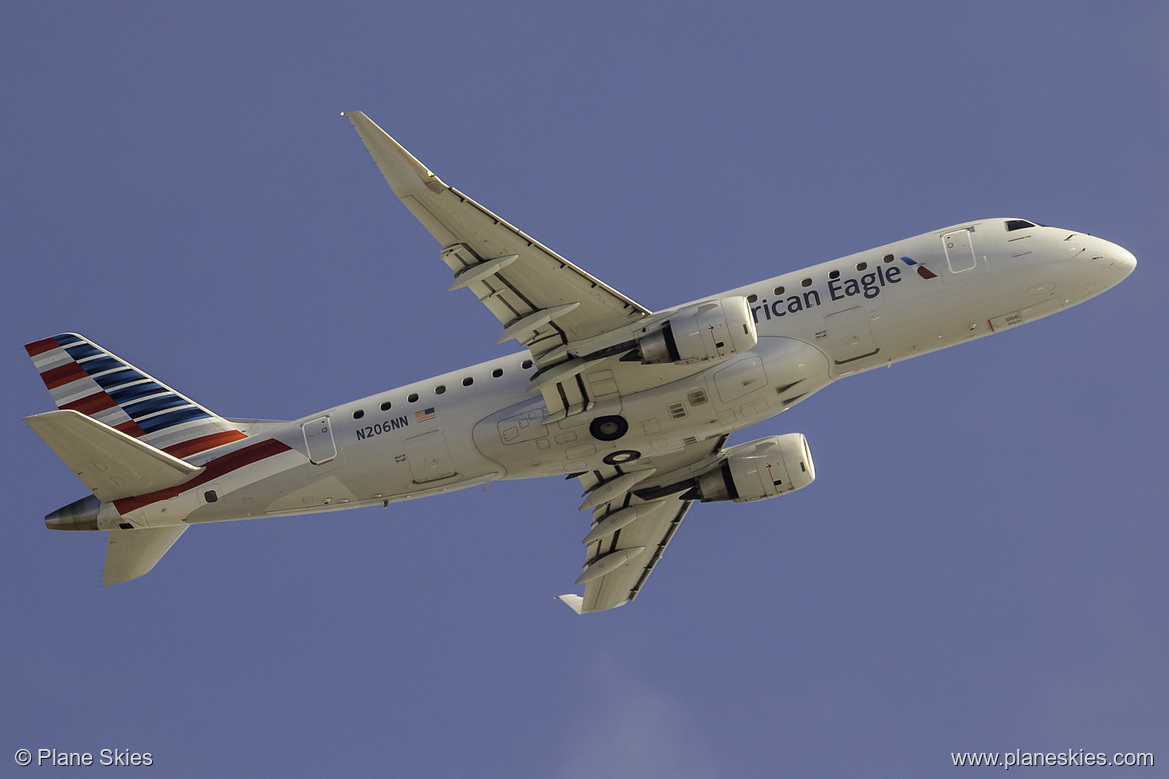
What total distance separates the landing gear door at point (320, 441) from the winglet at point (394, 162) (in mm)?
10310

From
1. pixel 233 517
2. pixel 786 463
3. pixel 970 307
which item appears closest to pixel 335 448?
pixel 233 517

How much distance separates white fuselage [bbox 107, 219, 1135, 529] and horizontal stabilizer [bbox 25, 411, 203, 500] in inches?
24.1

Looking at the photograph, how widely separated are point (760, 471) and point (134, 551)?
21589 millimetres

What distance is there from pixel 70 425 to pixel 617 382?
54.2 feet

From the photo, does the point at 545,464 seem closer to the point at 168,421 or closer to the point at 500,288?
the point at 500,288

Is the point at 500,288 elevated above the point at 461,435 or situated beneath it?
elevated above

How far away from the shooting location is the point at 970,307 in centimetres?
3647

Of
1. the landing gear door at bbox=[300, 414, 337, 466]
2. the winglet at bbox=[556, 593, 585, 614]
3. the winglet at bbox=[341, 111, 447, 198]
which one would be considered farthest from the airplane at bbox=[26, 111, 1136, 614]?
the winglet at bbox=[556, 593, 585, 614]

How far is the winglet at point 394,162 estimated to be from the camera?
99.1ft

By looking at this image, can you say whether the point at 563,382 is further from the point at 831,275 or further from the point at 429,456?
the point at 831,275

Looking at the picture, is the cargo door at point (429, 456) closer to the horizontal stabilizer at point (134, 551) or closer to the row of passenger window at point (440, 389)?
the row of passenger window at point (440, 389)

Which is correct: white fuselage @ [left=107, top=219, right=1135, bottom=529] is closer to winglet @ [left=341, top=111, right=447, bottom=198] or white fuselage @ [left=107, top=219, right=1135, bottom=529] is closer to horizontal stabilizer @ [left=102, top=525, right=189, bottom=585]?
horizontal stabilizer @ [left=102, top=525, right=189, bottom=585]

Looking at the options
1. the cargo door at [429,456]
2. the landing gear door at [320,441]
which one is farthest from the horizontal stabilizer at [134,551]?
the cargo door at [429,456]

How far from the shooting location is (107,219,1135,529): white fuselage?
1432 inches
